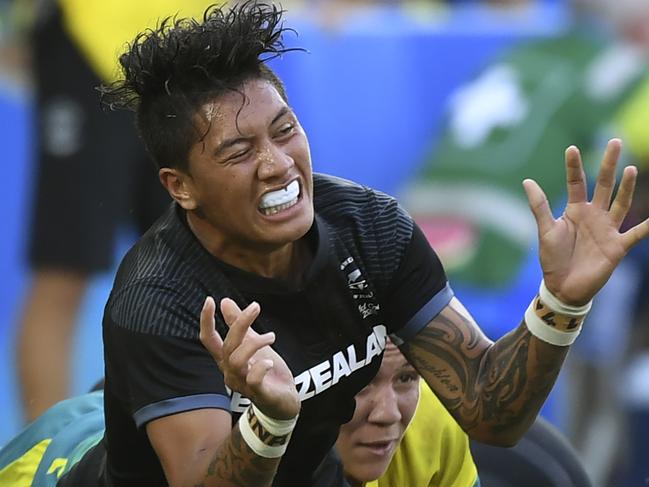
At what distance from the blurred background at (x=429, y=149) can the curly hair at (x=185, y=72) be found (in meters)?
3.17

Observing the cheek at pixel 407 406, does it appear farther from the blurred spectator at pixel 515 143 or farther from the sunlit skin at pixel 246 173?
the blurred spectator at pixel 515 143

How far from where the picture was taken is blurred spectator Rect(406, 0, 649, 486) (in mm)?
7301

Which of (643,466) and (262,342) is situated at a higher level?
(262,342)

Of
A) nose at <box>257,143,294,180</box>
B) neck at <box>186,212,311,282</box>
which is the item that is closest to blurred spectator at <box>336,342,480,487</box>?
neck at <box>186,212,311,282</box>

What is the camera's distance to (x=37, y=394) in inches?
281

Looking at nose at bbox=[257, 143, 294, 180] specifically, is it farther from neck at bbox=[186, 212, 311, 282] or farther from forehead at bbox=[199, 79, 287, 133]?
neck at bbox=[186, 212, 311, 282]

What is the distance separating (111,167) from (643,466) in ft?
8.27

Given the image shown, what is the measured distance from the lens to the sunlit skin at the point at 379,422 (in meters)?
4.45

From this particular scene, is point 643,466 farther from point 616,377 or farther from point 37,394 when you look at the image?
point 37,394

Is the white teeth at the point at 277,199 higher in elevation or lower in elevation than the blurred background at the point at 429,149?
higher

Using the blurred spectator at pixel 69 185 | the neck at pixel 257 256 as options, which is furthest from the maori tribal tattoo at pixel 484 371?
the blurred spectator at pixel 69 185

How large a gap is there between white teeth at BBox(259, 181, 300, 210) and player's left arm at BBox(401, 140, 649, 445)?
0.50 meters

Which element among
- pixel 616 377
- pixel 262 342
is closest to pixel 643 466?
pixel 616 377

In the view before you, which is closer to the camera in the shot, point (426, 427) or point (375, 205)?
point (375, 205)
